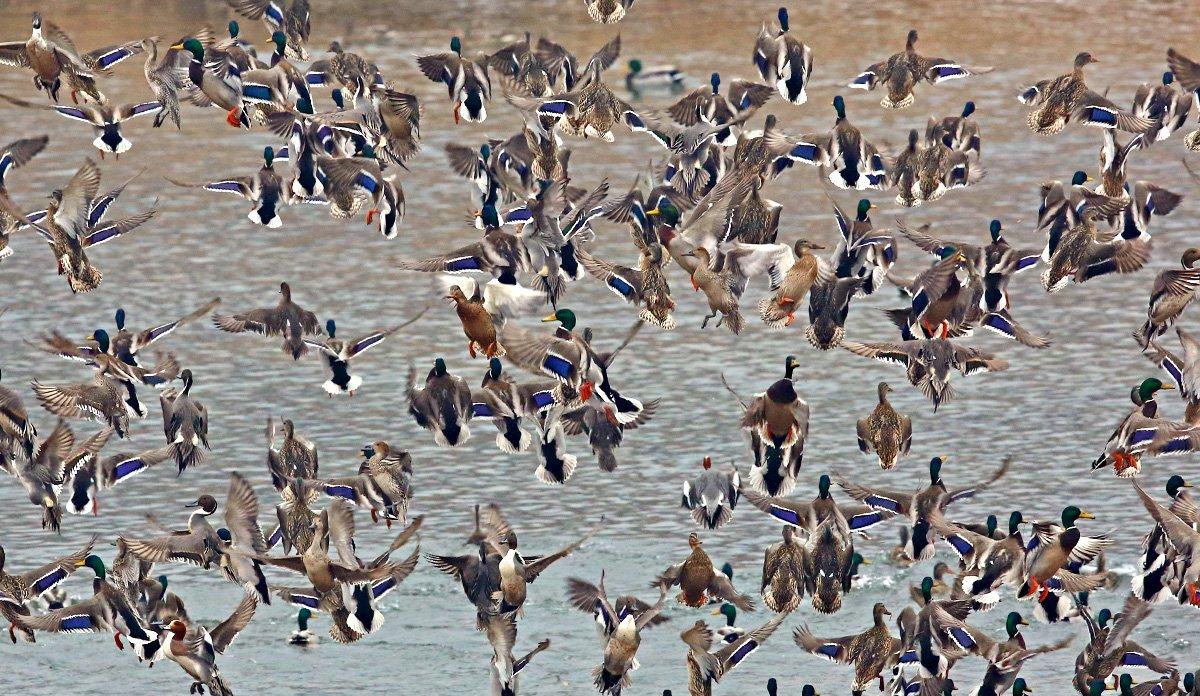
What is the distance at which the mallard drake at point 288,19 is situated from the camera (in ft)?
82.4

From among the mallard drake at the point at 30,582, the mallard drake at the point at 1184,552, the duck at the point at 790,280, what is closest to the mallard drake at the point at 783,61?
the duck at the point at 790,280

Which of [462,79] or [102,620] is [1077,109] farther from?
[102,620]

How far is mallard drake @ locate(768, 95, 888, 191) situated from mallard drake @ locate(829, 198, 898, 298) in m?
1.45

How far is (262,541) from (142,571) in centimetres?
93

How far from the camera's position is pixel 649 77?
1119 inches

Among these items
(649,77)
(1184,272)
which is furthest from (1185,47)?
(1184,272)

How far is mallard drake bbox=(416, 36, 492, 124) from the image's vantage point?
22.1m

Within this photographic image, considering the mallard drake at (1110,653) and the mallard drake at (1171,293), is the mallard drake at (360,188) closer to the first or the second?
the mallard drake at (1171,293)

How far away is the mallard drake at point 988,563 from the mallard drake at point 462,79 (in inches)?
346

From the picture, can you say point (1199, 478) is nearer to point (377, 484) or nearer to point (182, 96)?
point (377, 484)

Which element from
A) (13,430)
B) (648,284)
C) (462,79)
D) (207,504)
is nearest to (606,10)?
(462,79)

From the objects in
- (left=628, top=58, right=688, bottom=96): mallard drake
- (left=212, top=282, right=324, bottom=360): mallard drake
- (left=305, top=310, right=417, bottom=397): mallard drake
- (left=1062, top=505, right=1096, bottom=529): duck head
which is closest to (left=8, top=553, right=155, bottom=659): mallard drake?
(left=305, top=310, right=417, bottom=397): mallard drake

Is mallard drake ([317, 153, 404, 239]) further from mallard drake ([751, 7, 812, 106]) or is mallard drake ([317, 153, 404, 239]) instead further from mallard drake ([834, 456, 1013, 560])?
mallard drake ([834, 456, 1013, 560])

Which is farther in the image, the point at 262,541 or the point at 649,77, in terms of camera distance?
the point at 649,77
